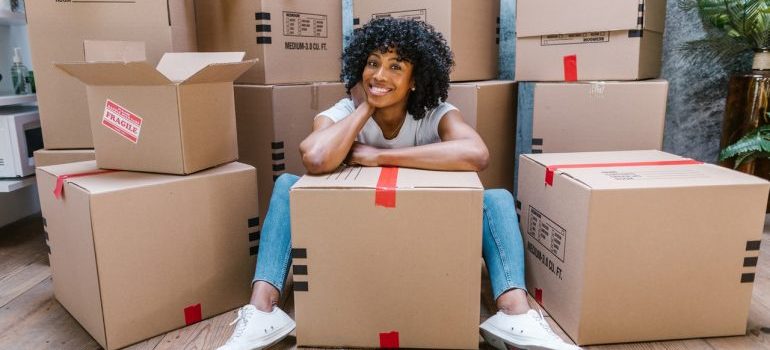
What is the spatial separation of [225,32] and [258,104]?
0.31 meters

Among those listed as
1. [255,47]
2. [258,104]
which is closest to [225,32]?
[255,47]

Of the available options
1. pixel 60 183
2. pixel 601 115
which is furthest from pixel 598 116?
pixel 60 183

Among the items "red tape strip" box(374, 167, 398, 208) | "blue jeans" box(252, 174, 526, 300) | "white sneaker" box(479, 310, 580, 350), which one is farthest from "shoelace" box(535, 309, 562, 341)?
"red tape strip" box(374, 167, 398, 208)

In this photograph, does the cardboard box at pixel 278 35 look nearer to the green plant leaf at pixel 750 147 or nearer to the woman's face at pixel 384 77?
the woman's face at pixel 384 77

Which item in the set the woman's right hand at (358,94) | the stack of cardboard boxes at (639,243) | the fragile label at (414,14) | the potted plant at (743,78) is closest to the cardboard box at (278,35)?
the fragile label at (414,14)

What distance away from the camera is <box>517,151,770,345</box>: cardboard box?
1237 mm

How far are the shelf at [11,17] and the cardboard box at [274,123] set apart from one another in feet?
2.70

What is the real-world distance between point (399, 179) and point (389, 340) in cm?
39

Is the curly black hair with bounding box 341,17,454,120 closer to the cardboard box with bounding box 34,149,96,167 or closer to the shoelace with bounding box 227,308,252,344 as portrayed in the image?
the shoelace with bounding box 227,308,252,344

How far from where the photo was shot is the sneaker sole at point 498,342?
121 cm

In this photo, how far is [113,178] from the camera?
136 cm

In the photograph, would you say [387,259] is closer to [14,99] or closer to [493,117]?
[493,117]

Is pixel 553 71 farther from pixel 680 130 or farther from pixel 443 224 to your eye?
pixel 443 224

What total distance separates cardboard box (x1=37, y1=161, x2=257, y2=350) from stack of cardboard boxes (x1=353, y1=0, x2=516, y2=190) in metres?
0.80
